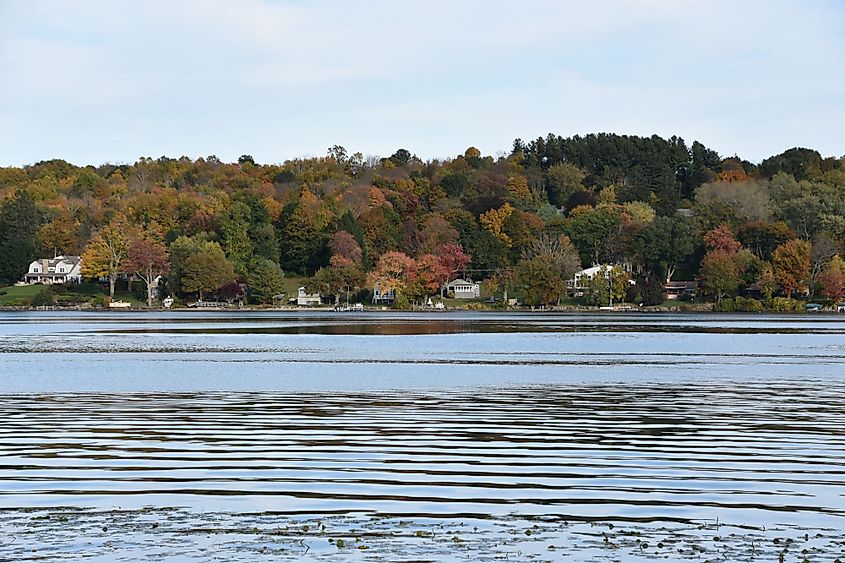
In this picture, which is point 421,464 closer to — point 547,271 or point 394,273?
point 547,271

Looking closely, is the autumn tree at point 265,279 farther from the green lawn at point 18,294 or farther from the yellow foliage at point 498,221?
the yellow foliage at point 498,221

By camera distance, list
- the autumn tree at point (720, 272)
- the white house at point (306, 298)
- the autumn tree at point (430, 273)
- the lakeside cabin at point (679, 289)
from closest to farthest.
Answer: the autumn tree at point (720, 272) → the lakeside cabin at point (679, 289) → the autumn tree at point (430, 273) → the white house at point (306, 298)

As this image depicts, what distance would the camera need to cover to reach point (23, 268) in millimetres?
147625

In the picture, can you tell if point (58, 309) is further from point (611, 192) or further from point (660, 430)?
point (660, 430)

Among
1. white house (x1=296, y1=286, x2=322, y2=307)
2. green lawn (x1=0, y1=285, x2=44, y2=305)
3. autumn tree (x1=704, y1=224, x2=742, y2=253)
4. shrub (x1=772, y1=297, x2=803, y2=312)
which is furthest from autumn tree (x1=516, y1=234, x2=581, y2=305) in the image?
green lawn (x1=0, y1=285, x2=44, y2=305)

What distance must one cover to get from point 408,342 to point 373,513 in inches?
1836

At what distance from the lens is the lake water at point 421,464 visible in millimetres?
11516

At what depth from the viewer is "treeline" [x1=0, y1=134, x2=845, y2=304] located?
129875 millimetres

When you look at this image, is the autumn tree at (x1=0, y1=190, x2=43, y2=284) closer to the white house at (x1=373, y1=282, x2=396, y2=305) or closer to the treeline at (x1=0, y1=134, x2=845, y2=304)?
the treeline at (x1=0, y1=134, x2=845, y2=304)

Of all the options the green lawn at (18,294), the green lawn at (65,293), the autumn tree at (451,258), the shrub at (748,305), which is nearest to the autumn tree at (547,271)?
the autumn tree at (451,258)

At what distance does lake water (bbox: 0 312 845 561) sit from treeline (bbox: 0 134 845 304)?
9431cm

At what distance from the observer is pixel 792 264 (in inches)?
4847

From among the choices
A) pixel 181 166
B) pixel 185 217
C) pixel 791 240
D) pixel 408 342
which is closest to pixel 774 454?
pixel 408 342

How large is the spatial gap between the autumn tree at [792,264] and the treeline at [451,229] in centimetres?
17
